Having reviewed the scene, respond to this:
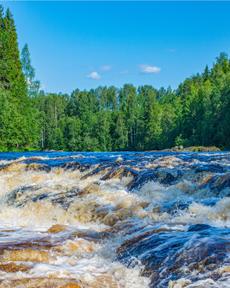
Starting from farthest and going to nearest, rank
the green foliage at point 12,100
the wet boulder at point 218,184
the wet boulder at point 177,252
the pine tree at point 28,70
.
Answer: the pine tree at point 28,70
the green foliage at point 12,100
the wet boulder at point 218,184
the wet boulder at point 177,252

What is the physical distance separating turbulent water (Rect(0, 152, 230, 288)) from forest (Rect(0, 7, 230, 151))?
3736 centimetres

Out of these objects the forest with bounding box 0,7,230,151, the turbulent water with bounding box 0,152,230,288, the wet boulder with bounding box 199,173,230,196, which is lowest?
the turbulent water with bounding box 0,152,230,288

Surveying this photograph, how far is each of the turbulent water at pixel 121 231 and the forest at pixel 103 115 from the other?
37359mm

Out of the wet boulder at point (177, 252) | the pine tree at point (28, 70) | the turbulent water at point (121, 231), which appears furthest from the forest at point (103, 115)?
the wet boulder at point (177, 252)

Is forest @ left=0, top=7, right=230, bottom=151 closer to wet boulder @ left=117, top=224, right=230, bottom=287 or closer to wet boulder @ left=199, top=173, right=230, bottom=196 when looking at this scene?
wet boulder @ left=199, top=173, right=230, bottom=196

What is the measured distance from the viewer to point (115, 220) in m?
9.43

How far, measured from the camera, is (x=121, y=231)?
8.27m

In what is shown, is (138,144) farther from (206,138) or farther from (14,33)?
(14,33)

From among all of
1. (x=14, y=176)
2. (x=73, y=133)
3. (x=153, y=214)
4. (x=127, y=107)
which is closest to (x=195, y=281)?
(x=153, y=214)

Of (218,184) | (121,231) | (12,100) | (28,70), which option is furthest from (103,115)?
(121,231)

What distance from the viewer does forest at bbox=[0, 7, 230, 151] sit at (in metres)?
54.7

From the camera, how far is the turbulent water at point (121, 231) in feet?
18.4

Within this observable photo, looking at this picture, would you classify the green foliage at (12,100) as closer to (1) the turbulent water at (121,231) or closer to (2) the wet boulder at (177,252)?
(1) the turbulent water at (121,231)

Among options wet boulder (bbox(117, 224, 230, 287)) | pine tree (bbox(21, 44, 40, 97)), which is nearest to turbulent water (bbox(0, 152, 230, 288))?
wet boulder (bbox(117, 224, 230, 287))
